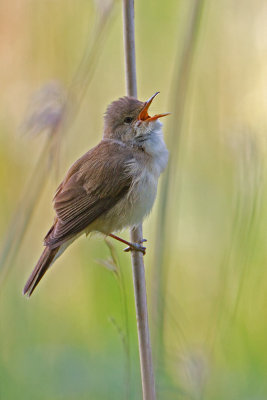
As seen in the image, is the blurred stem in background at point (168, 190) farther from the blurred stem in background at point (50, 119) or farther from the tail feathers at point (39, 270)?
the tail feathers at point (39, 270)

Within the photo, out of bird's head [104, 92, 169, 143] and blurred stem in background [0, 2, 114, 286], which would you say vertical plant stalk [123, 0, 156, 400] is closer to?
blurred stem in background [0, 2, 114, 286]

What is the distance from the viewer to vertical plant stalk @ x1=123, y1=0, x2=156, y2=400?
6.89 ft

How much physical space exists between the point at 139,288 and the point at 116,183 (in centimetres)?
70

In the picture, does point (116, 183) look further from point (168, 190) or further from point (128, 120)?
point (168, 190)

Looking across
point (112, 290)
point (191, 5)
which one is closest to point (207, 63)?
point (191, 5)

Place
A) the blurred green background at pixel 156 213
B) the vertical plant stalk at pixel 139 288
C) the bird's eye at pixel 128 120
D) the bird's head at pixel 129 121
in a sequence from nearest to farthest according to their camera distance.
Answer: the vertical plant stalk at pixel 139 288 → the blurred green background at pixel 156 213 → the bird's head at pixel 129 121 → the bird's eye at pixel 128 120

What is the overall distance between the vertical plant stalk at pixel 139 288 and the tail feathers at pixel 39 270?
40cm

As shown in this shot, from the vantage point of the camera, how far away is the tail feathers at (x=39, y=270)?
257 centimetres

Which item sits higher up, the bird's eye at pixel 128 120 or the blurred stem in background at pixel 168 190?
the bird's eye at pixel 128 120

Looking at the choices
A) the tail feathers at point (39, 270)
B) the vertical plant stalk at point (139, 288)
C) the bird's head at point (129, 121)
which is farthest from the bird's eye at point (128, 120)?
the tail feathers at point (39, 270)

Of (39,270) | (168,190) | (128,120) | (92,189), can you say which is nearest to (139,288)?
(168,190)

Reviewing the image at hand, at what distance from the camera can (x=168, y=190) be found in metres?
2.35

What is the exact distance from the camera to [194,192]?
11.7 ft

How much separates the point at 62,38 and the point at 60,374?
1864 millimetres
